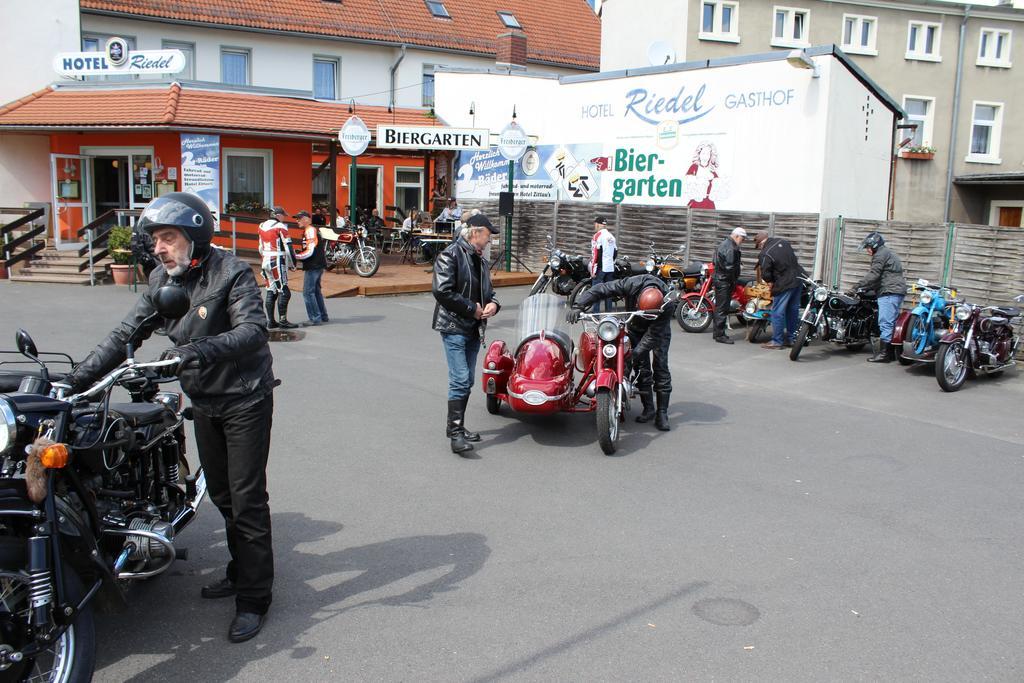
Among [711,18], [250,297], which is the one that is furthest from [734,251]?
[711,18]

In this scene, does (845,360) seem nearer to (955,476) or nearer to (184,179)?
(955,476)

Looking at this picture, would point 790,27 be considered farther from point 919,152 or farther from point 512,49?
point 512,49

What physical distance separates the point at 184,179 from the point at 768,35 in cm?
1944

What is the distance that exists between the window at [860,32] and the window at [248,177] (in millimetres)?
19972

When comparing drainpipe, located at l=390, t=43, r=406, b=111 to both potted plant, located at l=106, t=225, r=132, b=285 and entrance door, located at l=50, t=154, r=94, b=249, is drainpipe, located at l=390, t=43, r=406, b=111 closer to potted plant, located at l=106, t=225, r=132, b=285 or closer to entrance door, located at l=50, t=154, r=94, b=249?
entrance door, located at l=50, t=154, r=94, b=249

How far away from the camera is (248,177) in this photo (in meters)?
22.4

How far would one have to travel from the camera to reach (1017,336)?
1225cm

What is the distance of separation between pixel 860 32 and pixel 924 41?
7.80 feet

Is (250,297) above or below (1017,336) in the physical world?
above

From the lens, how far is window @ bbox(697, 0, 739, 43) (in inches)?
1125

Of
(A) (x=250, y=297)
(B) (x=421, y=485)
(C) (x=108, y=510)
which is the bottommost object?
(B) (x=421, y=485)

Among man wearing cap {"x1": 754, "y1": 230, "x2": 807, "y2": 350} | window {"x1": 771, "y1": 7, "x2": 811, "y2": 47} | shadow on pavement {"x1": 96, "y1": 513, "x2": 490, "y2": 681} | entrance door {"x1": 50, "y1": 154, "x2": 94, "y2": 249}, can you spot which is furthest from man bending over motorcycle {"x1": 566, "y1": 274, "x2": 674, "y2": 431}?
window {"x1": 771, "y1": 7, "x2": 811, "y2": 47}

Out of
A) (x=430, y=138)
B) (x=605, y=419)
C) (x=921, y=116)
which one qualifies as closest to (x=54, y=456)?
(x=605, y=419)

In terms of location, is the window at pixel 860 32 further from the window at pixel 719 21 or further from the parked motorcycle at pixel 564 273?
the parked motorcycle at pixel 564 273
